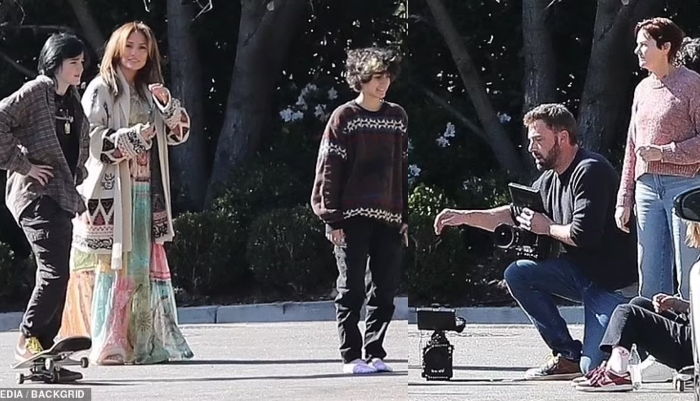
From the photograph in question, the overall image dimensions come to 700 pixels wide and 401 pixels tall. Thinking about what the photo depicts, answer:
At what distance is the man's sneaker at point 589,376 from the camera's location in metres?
4.56

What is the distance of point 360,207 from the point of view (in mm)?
4953

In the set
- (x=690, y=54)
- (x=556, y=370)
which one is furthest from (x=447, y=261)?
(x=690, y=54)

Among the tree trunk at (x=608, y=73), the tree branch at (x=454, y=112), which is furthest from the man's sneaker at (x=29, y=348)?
the tree trunk at (x=608, y=73)

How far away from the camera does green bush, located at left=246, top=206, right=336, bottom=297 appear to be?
600 cm

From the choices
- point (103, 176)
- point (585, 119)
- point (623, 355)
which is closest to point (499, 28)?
point (585, 119)

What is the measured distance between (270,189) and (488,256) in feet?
5.26

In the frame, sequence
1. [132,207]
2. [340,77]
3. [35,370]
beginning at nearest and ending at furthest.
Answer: [340,77], [35,370], [132,207]

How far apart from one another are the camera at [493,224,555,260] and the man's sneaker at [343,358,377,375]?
1.00 metres

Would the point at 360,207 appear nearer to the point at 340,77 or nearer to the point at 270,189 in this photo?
the point at 340,77

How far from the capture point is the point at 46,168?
5.19 m

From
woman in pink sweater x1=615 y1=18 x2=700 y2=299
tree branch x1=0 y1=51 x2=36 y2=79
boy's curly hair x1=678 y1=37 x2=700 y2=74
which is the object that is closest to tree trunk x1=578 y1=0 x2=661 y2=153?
woman in pink sweater x1=615 y1=18 x2=700 y2=299

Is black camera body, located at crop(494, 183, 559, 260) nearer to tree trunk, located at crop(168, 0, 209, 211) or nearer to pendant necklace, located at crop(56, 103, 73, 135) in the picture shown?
tree trunk, located at crop(168, 0, 209, 211)

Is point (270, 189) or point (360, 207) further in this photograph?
point (270, 189)

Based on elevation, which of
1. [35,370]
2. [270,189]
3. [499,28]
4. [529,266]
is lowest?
[35,370]
